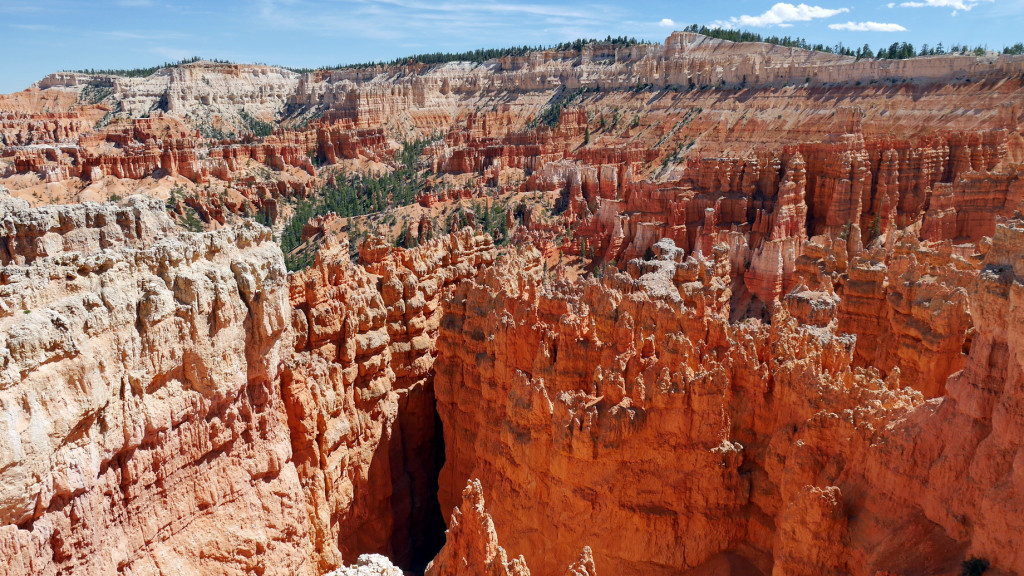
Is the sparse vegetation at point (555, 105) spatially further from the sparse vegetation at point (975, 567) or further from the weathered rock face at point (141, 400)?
the sparse vegetation at point (975, 567)

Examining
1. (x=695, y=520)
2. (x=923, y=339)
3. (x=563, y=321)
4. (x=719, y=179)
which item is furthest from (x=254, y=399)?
(x=719, y=179)

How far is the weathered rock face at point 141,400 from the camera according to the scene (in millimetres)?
8648

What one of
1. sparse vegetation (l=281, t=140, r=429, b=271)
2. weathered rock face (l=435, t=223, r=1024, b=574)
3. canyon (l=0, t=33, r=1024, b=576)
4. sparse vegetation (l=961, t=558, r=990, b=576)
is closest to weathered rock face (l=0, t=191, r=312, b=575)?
canyon (l=0, t=33, r=1024, b=576)

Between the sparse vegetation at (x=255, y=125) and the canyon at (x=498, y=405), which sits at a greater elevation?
the sparse vegetation at (x=255, y=125)

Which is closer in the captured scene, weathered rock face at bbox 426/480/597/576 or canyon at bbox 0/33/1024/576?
canyon at bbox 0/33/1024/576

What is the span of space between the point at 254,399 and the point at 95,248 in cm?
392

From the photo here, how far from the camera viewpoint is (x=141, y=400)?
1025cm

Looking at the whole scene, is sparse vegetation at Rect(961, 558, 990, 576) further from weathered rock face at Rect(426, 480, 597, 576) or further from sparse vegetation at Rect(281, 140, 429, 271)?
sparse vegetation at Rect(281, 140, 429, 271)

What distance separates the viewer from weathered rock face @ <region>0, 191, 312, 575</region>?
8.65 meters

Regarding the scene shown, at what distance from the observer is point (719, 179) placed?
130 ft

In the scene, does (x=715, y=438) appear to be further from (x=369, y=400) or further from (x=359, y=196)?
(x=359, y=196)

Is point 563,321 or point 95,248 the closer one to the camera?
point 95,248

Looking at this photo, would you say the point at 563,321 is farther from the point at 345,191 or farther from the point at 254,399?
the point at 345,191

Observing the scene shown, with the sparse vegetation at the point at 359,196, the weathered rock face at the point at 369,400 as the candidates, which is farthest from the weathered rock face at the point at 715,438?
the sparse vegetation at the point at 359,196
